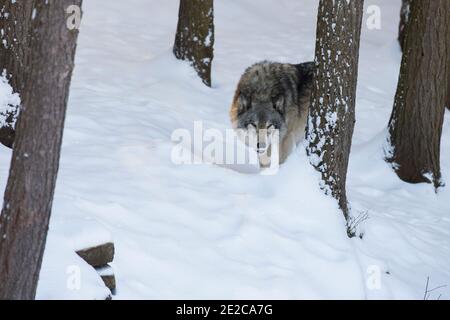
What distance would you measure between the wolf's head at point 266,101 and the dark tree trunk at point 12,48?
269 centimetres

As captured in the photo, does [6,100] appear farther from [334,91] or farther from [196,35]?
[196,35]

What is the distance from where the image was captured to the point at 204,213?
691 cm

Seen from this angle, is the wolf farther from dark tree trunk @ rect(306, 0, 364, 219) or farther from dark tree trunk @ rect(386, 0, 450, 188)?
dark tree trunk @ rect(386, 0, 450, 188)

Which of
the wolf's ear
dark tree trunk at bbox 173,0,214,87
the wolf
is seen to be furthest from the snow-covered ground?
the wolf's ear

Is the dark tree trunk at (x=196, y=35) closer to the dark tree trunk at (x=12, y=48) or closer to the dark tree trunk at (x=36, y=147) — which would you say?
the dark tree trunk at (x=12, y=48)

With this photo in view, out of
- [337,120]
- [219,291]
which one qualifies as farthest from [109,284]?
[337,120]

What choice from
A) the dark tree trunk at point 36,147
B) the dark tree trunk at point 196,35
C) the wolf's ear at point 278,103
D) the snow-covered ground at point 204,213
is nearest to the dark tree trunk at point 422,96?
the snow-covered ground at point 204,213

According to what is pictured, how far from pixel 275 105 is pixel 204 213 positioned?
2.27m

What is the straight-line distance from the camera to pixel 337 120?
24.4 ft

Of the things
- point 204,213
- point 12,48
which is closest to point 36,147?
point 204,213

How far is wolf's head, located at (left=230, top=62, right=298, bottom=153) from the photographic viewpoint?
8727mm

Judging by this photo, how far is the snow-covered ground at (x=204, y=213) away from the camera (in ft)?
19.2
